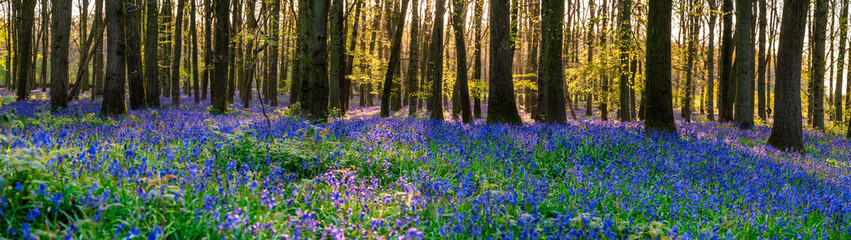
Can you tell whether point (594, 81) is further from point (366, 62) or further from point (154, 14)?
point (154, 14)

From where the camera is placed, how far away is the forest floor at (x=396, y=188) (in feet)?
8.07

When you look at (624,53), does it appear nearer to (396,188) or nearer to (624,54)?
(624,54)

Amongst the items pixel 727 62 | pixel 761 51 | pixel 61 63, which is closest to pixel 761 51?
pixel 761 51

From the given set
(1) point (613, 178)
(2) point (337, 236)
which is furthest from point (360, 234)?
(1) point (613, 178)

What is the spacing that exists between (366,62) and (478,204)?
71.4ft

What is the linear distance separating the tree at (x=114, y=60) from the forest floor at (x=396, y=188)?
4.39 metres

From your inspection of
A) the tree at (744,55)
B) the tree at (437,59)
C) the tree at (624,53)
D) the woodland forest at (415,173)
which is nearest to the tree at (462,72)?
the tree at (437,59)

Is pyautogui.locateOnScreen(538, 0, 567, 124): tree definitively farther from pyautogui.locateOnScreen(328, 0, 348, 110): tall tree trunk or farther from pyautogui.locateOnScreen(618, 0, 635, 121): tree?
pyautogui.locateOnScreen(328, 0, 348, 110): tall tree trunk

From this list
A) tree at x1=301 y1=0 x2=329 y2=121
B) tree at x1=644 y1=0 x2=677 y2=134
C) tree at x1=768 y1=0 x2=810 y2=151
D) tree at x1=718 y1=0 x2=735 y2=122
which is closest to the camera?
tree at x1=644 y1=0 x2=677 y2=134

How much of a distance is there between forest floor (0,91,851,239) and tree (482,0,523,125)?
2897 mm

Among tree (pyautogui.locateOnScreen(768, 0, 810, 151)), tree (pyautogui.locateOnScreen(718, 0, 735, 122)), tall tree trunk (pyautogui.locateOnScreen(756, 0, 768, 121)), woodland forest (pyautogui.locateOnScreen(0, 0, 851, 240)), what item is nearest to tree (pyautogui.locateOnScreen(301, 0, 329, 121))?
woodland forest (pyautogui.locateOnScreen(0, 0, 851, 240))

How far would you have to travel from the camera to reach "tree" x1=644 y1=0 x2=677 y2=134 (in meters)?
9.20

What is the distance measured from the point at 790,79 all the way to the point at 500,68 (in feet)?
21.7

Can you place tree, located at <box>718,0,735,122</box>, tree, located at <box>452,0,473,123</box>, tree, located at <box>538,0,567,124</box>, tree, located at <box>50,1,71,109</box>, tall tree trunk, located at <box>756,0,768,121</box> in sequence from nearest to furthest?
tree, located at <box>538,0,567,124</box>
tree, located at <box>50,1,71,109</box>
tree, located at <box>452,0,473,123</box>
tree, located at <box>718,0,735,122</box>
tall tree trunk, located at <box>756,0,768,121</box>
